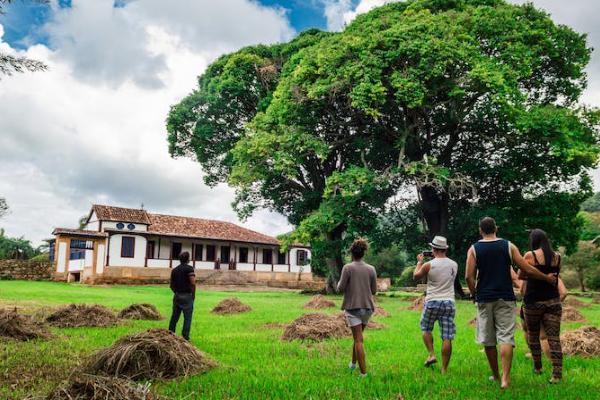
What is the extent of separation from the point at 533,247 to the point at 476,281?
1.16m

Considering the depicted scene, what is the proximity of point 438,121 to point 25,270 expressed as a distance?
3388 centimetres

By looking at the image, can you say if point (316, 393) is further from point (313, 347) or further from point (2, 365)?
point (2, 365)

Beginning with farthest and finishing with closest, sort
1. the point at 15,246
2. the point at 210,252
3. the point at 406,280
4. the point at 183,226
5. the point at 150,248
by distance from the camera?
the point at 15,246, the point at 210,252, the point at 183,226, the point at 406,280, the point at 150,248

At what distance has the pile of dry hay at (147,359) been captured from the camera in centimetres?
661

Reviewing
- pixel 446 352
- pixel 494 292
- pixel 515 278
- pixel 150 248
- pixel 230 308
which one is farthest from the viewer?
pixel 150 248

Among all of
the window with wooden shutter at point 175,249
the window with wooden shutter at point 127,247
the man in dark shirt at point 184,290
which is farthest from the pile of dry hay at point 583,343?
the window with wooden shutter at point 175,249

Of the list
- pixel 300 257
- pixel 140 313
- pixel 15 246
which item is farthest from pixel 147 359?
pixel 15 246

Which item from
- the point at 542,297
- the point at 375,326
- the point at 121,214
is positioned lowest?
the point at 375,326

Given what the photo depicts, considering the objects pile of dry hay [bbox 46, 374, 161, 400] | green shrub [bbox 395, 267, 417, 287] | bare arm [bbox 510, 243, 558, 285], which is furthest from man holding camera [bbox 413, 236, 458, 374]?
green shrub [bbox 395, 267, 417, 287]

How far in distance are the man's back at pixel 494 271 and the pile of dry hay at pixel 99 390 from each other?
4.11 m

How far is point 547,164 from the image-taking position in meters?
25.1

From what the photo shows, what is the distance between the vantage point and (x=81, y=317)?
12203 millimetres

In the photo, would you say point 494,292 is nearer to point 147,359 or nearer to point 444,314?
point 444,314

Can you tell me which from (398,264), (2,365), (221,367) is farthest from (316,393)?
(398,264)
